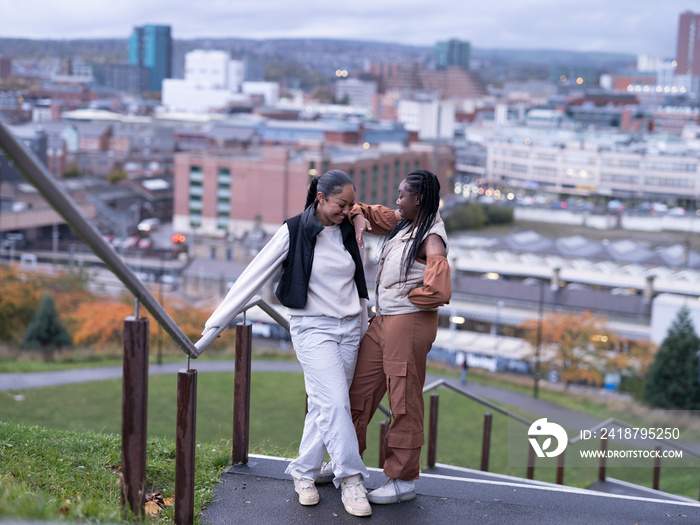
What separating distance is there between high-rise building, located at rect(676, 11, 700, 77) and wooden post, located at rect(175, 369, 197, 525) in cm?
14352

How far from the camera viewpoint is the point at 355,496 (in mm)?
2408

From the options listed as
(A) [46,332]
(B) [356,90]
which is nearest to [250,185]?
(A) [46,332]

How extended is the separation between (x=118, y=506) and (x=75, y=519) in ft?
1.05

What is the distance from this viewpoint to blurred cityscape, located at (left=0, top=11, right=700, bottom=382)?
1115 inches

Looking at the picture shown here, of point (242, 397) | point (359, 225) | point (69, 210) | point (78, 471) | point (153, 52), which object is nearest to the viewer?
point (69, 210)

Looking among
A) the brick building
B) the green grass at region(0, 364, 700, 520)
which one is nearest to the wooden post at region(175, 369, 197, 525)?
the green grass at region(0, 364, 700, 520)

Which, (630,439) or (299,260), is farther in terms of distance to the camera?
(630,439)

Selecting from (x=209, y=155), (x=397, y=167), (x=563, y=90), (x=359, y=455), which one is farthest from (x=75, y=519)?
(x=563, y=90)

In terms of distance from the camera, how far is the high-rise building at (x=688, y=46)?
5123 inches

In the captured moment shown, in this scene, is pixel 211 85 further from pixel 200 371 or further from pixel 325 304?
pixel 325 304

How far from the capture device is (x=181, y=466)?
83.2 inches

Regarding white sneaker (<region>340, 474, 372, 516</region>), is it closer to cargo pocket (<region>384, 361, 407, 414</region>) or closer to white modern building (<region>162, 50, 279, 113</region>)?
cargo pocket (<region>384, 361, 407, 414</region>)

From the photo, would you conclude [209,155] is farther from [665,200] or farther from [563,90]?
[563,90]

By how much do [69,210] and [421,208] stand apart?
3.89 ft
